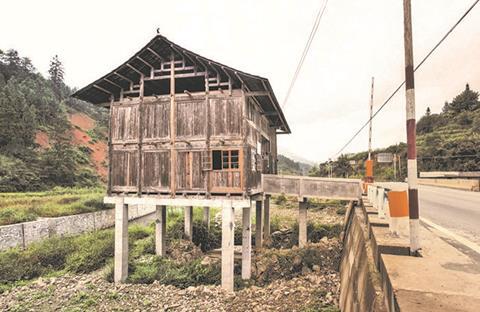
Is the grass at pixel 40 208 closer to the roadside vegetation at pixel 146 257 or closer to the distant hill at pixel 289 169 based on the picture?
the roadside vegetation at pixel 146 257

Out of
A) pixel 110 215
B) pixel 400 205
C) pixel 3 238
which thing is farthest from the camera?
pixel 110 215

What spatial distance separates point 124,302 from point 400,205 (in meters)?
10.8

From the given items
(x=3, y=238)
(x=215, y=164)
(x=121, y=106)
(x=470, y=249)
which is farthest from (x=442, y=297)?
(x=3, y=238)

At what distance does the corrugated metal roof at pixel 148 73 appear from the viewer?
12.0 meters

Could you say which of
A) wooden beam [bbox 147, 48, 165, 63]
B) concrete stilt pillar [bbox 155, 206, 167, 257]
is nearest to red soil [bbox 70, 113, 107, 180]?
concrete stilt pillar [bbox 155, 206, 167, 257]

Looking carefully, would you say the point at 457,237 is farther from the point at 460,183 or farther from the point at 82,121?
the point at 82,121

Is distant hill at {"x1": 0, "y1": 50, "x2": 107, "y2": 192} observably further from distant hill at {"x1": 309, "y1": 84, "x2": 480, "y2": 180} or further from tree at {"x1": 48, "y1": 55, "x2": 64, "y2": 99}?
distant hill at {"x1": 309, "y1": 84, "x2": 480, "y2": 180}

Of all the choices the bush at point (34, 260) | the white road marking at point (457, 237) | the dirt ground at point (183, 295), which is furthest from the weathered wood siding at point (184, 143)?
the white road marking at point (457, 237)

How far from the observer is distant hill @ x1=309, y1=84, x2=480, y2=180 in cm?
3228

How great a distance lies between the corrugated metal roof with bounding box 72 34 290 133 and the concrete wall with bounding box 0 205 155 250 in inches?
391

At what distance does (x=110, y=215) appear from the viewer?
24.7 metres

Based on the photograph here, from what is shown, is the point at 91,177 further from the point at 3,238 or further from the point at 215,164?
the point at 215,164

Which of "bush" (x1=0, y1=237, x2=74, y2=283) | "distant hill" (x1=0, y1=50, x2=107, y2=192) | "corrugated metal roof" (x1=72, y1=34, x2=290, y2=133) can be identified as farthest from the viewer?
"distant hill" (x1=0, y1=50, x2=107, y2=192)

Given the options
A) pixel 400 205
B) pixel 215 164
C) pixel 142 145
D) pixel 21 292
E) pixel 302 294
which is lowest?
pixel 21 292
